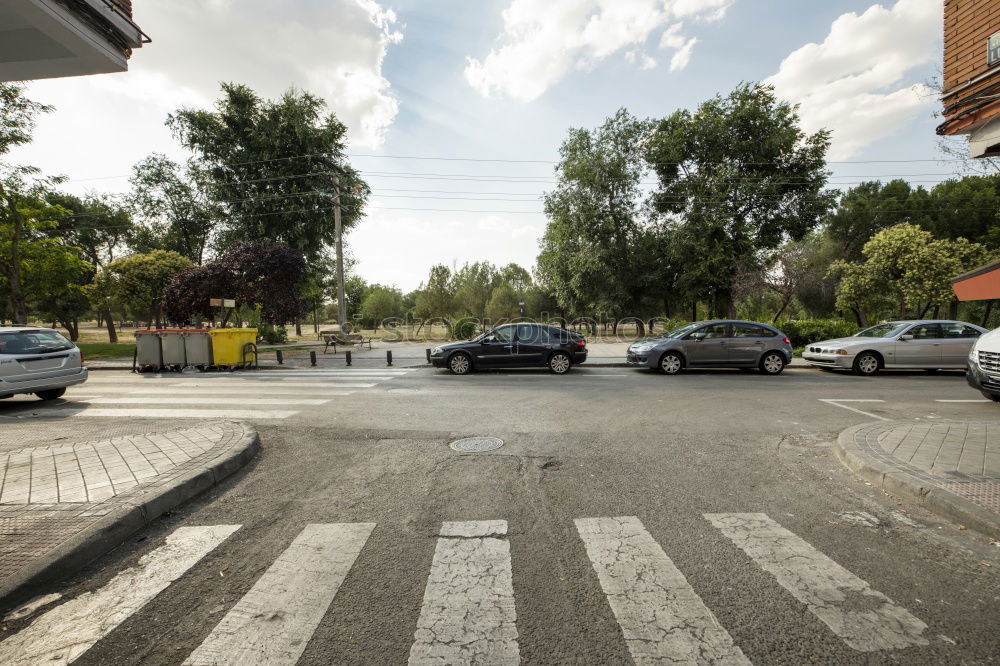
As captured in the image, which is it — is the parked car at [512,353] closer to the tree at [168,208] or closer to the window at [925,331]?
the window at [925,331]

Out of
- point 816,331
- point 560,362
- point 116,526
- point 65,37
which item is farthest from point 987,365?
point 65,37

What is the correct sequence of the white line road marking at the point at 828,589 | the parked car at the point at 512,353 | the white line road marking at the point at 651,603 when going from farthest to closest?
1. the parked car at the point at 512,353
2. the white line road marking at the point at 828,589
3. the white line road marking at the point at 651,603

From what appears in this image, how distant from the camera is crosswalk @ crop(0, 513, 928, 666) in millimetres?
2088

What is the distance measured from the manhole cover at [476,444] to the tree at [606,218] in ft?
90.3

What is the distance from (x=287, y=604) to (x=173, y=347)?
14.8m

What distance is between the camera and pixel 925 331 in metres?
11.8

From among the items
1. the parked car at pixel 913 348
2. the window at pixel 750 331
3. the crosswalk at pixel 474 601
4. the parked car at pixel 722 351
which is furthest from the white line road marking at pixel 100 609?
the parked car at pixel 913 348

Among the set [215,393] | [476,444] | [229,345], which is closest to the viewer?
[476,444]

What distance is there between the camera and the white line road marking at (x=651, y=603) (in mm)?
2045

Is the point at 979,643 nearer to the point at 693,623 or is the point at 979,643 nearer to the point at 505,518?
the point at 693,623

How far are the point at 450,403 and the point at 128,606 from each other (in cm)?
595

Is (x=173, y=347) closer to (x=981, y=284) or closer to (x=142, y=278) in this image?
(x=142, y=278)

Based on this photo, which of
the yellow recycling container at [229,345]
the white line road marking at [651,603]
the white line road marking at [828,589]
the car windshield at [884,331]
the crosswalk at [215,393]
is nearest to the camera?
the white line road marking at [651,603]

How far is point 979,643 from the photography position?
2.09 meters
